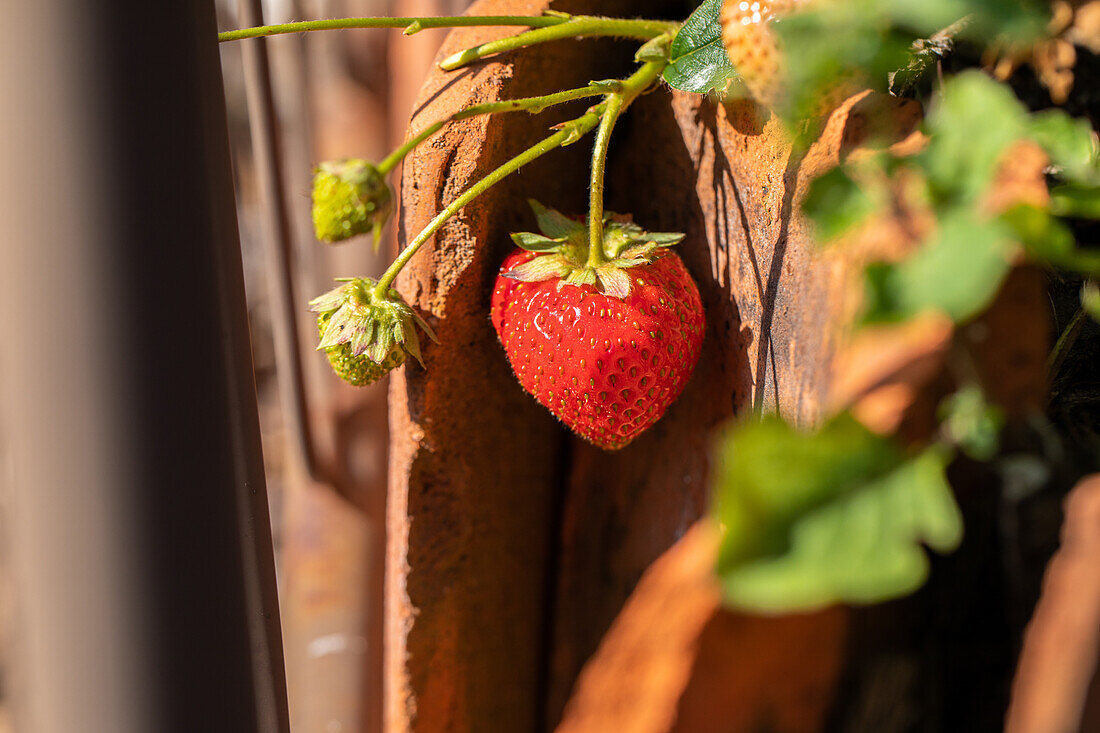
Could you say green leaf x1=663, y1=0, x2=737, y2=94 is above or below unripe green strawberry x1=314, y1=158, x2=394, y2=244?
above

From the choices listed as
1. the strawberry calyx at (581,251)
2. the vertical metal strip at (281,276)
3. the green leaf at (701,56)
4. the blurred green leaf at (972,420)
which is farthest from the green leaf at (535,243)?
the vertical metal strip at (281,276)

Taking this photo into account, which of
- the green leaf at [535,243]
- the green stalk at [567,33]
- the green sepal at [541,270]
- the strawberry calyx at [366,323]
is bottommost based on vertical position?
the strawberry calyx at [366,323]

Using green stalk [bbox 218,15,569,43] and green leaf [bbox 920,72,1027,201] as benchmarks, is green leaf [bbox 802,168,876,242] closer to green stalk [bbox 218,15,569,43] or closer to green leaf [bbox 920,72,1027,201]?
green leaf [bbox 920,72,1027,201]

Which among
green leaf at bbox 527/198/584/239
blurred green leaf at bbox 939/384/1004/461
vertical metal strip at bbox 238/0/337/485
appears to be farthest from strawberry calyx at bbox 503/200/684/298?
vertical metal strip at bbox 238/0/337/485

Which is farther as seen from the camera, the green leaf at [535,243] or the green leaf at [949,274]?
the green leaf at [535,243]

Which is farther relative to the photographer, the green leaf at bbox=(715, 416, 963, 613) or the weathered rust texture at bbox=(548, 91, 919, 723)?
the weathered rust texture at bbox=(548, 91, 919, 723)

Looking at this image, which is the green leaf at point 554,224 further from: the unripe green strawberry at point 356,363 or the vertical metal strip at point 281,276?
the vertical metal strip at point 281,276
